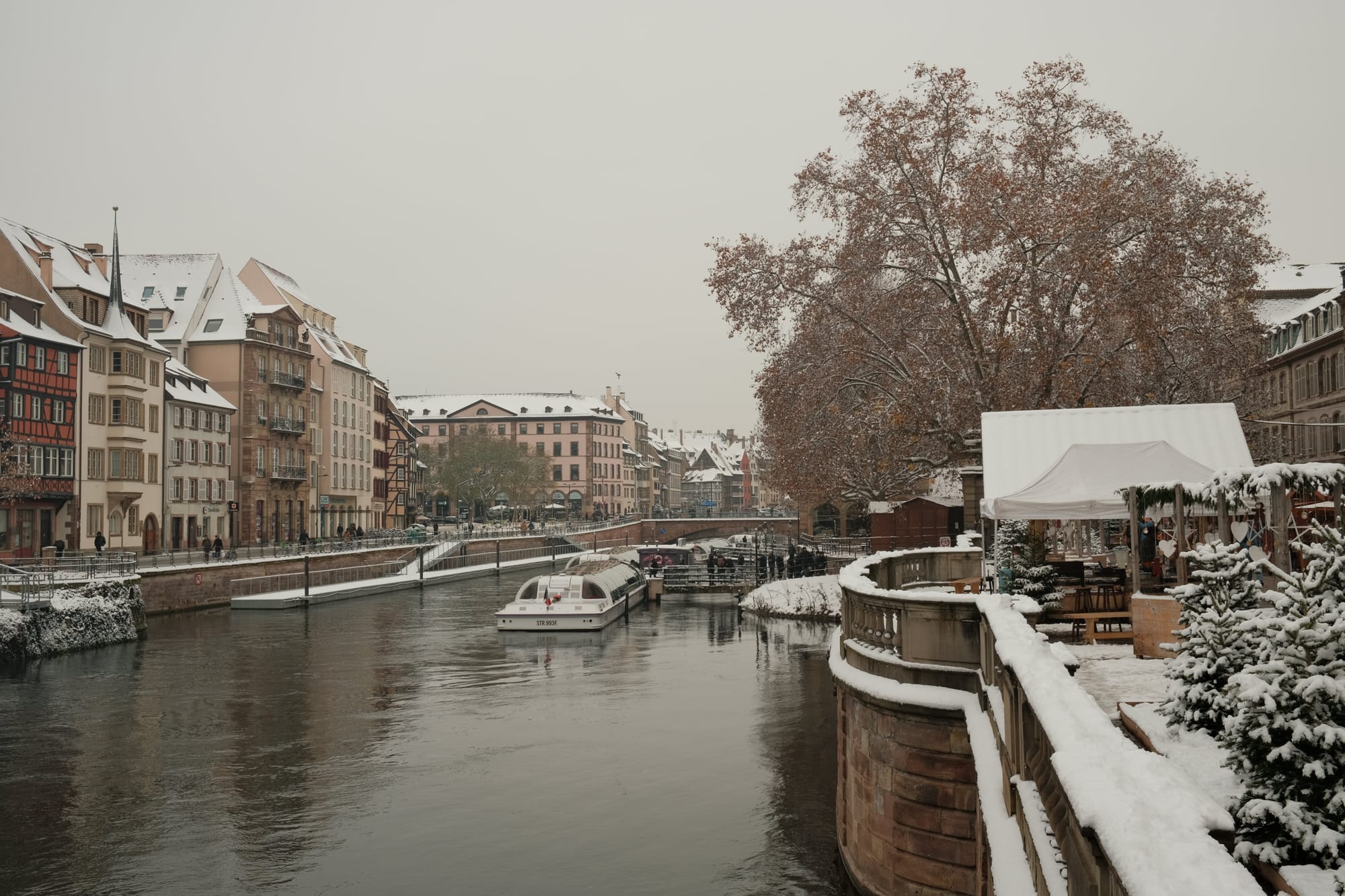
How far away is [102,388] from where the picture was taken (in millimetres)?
55688

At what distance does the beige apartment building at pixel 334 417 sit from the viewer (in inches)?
3233

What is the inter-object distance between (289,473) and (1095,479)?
224 feet

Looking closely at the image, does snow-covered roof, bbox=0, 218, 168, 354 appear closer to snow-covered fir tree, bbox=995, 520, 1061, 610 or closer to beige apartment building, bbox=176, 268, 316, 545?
beige apartment building, bbox=176, 268, 316, 545

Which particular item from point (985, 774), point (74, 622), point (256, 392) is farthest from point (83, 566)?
point (985, 774)

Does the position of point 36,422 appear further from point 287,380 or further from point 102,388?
point 287,380

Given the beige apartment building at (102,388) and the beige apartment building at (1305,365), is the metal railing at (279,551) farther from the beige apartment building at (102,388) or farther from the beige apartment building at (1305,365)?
the beige apartment building at (1305,365)

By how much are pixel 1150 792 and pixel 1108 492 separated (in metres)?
12.0

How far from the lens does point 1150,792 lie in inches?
164

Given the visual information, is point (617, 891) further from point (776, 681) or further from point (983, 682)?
point (776, 681)

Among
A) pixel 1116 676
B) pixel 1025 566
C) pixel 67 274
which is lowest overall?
pixel 1116 676

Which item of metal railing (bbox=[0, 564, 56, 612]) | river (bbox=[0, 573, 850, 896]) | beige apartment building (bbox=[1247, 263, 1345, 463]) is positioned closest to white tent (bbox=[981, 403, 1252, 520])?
river (bbox=[0, 573, 850, 896])

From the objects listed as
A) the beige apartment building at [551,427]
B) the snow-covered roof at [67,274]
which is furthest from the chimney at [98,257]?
the beige apartment building at [551,427]

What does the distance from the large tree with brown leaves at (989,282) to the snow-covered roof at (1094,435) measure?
11.3 meters

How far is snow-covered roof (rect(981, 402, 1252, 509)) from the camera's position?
17578 mm
